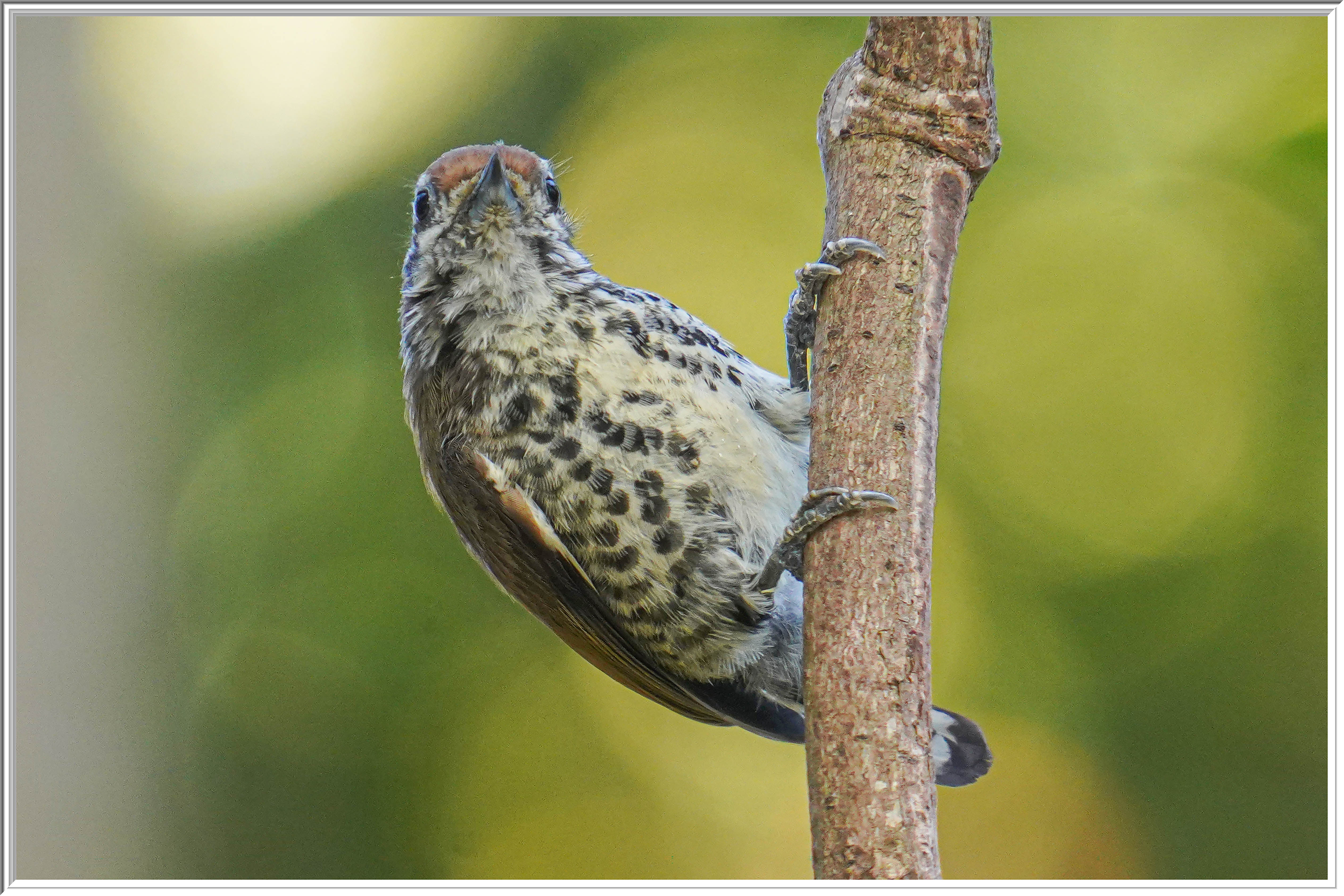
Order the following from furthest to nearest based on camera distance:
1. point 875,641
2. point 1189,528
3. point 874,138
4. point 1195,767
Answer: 1. point 1189,528
2. point 1195,767
3. point 874,138
4. point 875,641

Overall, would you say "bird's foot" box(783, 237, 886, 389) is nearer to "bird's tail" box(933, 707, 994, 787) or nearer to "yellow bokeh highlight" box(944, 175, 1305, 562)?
"yellow bokeh highlight" box(944, 175, 1305, 562)

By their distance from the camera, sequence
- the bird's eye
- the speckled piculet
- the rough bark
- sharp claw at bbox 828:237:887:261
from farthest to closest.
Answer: the bird's eye → the speckled piculet → sharp claw at bbox 828:237:887:261 → the rough bark

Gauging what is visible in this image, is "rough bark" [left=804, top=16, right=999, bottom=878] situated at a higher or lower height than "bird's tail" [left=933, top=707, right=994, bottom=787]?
higher

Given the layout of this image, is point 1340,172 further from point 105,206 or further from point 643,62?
point 105,206

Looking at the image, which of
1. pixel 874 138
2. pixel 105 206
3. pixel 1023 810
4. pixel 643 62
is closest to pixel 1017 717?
pixel 1023 810

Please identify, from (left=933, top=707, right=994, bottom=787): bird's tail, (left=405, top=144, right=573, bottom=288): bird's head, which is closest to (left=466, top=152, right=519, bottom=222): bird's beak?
(left=405, top=144, right=573, bottom=288): bird's head
